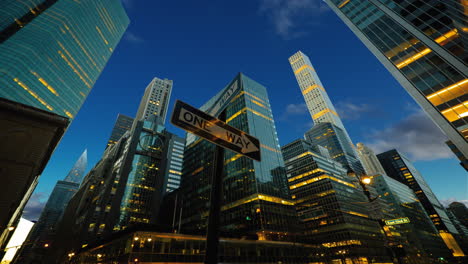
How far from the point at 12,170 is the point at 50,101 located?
98.6 metres

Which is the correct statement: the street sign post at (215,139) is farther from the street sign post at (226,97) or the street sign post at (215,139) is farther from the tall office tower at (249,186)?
the tall office tower at (249,186)

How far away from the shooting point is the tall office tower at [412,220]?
4636 inches

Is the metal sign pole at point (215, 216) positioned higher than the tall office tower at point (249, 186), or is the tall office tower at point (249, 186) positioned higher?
the tall office tower at point (249, 186)

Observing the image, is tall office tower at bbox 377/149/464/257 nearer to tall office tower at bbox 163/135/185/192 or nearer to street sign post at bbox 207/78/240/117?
tall office tower at bbox 163/135/185/192

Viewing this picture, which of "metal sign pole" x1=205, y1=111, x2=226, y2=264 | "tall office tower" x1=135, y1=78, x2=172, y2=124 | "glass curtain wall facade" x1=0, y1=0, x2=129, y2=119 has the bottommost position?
"metal sign pole" x1=205, y1=111, x2=226, y2=264

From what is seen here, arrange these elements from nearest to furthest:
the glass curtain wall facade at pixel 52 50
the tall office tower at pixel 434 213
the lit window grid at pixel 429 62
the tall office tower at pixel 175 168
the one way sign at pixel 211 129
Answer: the one way sign at pixel 211 129 → the lit window grid at pixel 429 62 → the glass curtain wall facade at pixel 52 50 → the tall office tower at pixel 175 168 → the tall office tower at pixel 434 213

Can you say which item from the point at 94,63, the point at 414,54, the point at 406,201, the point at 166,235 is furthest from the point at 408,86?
the point at 406,201

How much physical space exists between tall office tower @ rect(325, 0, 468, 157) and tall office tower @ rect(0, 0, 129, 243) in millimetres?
43098

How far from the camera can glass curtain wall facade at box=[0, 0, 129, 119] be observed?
227 feet

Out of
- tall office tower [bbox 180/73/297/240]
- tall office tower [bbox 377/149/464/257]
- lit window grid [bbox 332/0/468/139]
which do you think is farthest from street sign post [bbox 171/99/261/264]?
tall office tower [bbox 377/149/464/257]

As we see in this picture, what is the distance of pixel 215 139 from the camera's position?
4348 millimetres

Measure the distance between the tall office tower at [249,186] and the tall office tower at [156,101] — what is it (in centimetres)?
8811

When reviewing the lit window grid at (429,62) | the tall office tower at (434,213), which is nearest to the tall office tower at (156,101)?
the lit window grid at (429,62)

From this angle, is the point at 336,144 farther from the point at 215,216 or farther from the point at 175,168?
the point at 215,216
